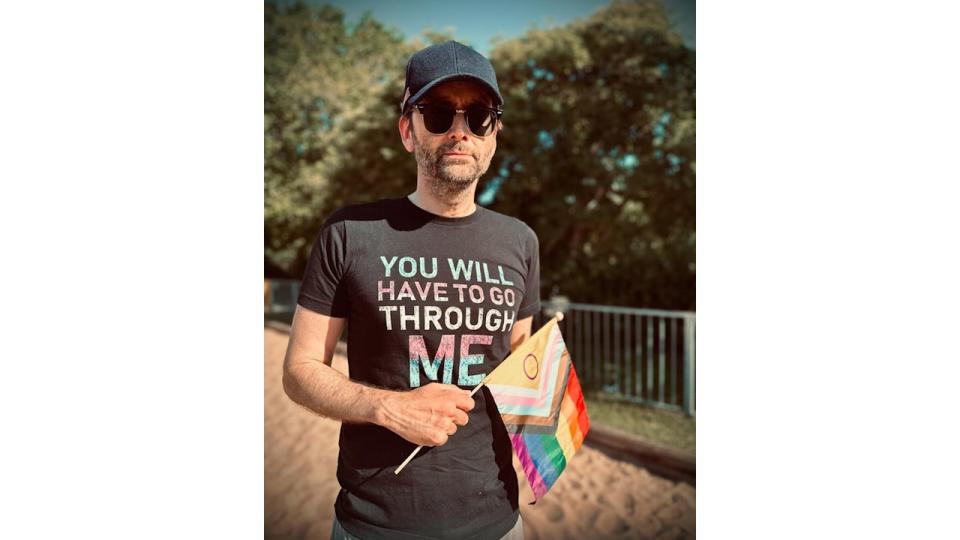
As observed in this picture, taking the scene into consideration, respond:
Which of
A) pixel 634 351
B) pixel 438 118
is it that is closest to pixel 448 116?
pixel 438 118

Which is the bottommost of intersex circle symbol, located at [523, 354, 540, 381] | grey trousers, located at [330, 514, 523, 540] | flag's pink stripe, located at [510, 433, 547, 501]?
grey trousers, located at [330, 514, 523, 540]

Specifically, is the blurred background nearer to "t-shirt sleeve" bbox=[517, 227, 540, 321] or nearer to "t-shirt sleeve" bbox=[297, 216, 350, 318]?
"t-shirt sleeve" bbox=[297, 216, 350, 318]

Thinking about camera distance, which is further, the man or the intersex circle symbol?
the intersex circle symbol

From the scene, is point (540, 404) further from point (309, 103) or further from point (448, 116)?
point (309, 103)

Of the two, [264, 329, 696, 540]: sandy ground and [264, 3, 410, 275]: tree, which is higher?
[264, 3, 410, 275]: tree

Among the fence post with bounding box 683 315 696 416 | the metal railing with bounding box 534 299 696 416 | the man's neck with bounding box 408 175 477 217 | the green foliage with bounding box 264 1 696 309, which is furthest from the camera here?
the metal railing with bounding box 534 299 696 416

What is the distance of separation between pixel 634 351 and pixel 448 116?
365 cm

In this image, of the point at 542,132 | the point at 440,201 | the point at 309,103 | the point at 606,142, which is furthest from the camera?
the point at 542,132

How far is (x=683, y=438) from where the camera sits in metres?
3.86

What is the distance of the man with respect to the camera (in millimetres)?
1433

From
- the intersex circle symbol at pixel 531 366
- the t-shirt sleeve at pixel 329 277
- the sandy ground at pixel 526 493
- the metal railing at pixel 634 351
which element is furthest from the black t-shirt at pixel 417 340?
the metal railing at pixel 634 351

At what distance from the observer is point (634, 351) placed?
483 centimetres

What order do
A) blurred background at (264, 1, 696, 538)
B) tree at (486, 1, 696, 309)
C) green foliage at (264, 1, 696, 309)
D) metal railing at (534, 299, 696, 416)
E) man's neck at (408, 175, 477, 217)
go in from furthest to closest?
metal railing at (534, 299, 696, 416) < tree at (486, 1, 696, 309) < green foliage at (264, 1, 696, 309) < blurred background at (264, 1, 696, 538) < man's neck at (408, 175, 477, 217)

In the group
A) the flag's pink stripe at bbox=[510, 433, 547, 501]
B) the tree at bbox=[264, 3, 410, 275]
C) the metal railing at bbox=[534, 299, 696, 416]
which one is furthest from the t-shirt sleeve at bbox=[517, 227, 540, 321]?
the metal railing at bbox=[534, 299, 696, 416]
